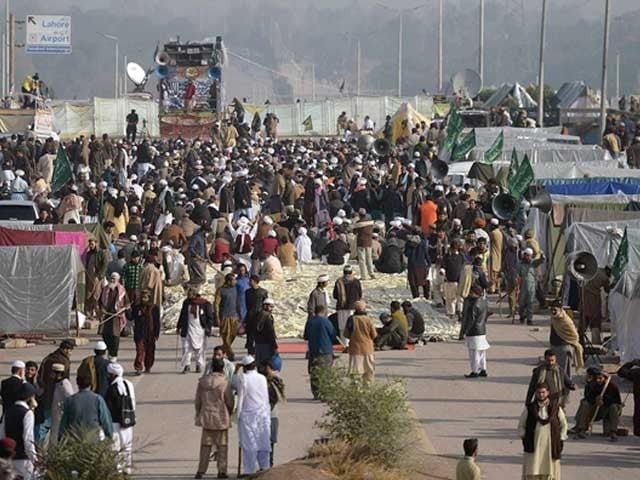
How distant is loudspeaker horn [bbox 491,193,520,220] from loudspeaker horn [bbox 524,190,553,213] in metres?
1.55

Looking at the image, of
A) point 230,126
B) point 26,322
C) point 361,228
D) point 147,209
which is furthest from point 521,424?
point 230,126

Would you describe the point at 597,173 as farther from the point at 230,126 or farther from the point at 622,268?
the point at 230,126

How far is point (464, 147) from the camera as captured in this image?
4331 centimetres

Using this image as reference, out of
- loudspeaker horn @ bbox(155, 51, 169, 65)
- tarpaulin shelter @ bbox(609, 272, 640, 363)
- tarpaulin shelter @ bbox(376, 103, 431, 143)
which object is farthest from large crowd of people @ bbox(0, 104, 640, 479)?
loudspeaker horn @ bbox(155, 51, 169, 65)

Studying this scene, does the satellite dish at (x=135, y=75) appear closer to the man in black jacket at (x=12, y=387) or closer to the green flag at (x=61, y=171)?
the green flag at (x=61, y=171)

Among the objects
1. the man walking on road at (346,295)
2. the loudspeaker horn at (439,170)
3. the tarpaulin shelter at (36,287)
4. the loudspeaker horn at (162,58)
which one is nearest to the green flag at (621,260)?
the man walking on road at (346,295)

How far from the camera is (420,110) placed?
71688 millimetres

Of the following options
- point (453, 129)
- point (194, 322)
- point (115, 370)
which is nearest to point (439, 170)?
point (453, 129)

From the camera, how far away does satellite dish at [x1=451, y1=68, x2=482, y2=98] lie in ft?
218

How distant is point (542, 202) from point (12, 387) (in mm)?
14722

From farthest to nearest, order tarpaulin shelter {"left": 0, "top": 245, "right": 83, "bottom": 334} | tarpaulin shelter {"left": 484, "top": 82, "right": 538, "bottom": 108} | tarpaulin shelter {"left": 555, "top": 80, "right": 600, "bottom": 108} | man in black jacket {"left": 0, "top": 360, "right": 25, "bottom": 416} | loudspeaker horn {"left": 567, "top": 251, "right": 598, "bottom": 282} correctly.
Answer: tarpaulin shelter {"left": 484, "top": 82, "right": 538, "bottom": 108}, tarpaulin shelter {"left": 555, "top": 80, "right": 600, "bottom": 108}, tarpaulin shelter {"left": 0, "top": 245, "right": 83, "bottom": 334}, loudspeaker horn {"left": 567, "top": 251, "right": 598, "bottom": 282}, man in black jacket {"left": 0, "top": 360, "right": 25, "bottom": 416}

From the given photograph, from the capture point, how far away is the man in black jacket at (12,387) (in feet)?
57.2

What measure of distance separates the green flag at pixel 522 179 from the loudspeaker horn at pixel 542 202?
7.65 feet

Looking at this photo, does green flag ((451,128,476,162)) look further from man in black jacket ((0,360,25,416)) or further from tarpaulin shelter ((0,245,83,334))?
man in black jacket ((0,360,25,416))
